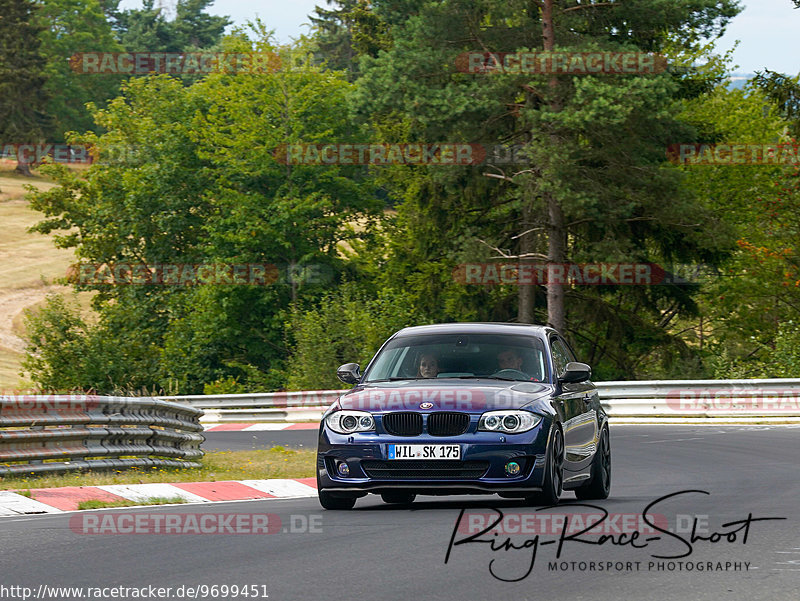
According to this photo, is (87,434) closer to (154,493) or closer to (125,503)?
(154,493)

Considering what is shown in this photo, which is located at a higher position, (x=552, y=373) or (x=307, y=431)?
(x=552, y=373)

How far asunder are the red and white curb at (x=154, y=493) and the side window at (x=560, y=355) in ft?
9.95

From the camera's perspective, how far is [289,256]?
55.2 meters

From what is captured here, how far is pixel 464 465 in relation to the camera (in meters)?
10.8

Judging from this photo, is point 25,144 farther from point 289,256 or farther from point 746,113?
point 746,113

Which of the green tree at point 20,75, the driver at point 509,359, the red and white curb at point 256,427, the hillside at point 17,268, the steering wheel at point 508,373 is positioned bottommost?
the hillside at point 17,268

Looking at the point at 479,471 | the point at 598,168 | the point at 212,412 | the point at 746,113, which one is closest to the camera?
the point at 479,471

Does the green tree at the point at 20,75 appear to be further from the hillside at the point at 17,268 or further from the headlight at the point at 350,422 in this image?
the headlight at the point at 350,422

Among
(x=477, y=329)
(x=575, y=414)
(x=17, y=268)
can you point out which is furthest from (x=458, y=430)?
(x=17, y=268)

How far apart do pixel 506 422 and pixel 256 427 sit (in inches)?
844

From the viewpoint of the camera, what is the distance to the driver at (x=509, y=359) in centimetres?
1204

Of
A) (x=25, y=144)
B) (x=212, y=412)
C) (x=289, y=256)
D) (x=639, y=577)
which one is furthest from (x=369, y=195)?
(x=25, y=144)

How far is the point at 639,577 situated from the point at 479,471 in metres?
3.03

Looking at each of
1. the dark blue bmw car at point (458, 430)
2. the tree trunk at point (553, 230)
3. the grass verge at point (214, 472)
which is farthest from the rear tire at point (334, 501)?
the tree trunk at point (553, 230)
